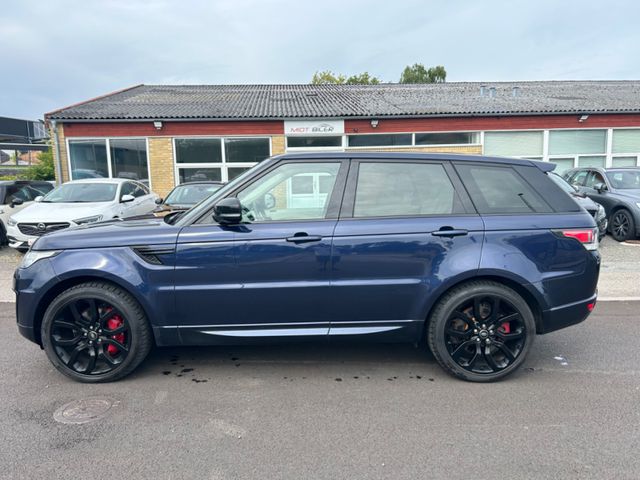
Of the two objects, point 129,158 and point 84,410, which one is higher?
point 129,158

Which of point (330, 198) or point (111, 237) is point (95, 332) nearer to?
point (111, 237)

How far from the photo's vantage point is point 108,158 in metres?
15.3

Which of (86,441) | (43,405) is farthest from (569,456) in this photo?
(43,405)

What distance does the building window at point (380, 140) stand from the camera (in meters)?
15.9

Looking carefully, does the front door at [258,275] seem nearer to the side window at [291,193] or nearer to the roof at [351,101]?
the side window at [291,193]

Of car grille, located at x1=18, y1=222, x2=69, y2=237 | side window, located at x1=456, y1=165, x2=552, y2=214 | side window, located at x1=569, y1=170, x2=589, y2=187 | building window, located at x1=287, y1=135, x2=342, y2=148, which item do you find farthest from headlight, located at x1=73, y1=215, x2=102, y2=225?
side window, located at x1=569, y1=170, x2=589, y2=187

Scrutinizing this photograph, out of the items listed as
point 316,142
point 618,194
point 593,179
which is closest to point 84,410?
point 618,194

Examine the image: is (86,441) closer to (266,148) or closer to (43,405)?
(43,405)

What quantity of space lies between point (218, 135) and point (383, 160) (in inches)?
504

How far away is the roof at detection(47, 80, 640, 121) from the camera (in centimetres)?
1550

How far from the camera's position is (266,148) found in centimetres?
1569

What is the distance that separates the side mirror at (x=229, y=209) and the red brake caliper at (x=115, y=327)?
3.82 feet

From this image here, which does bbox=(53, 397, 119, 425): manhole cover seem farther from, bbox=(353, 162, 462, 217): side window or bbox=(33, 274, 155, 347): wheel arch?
→ bbox=(353, 162, 462, 217): side window

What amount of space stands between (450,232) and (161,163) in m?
13.9
